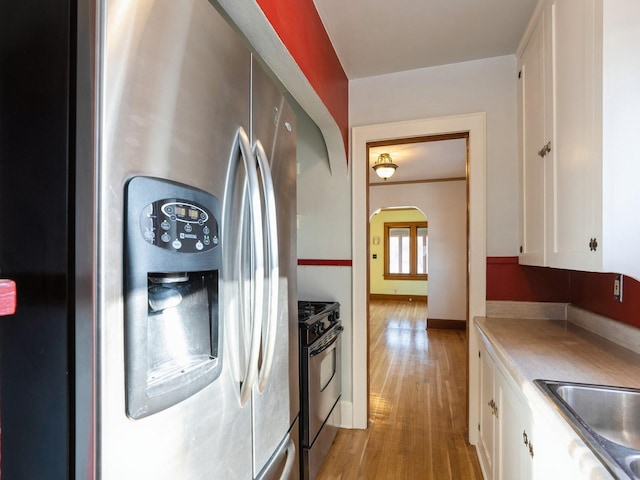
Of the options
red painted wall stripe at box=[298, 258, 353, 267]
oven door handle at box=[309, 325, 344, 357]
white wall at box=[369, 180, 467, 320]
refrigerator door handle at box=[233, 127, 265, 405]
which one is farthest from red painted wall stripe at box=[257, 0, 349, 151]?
white wall at box=[369, 180, 467, 320]

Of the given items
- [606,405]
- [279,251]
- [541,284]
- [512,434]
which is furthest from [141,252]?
[541,284]

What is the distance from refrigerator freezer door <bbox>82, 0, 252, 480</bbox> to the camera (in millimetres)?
509

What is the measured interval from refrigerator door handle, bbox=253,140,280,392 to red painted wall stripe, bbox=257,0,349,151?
0.51 m

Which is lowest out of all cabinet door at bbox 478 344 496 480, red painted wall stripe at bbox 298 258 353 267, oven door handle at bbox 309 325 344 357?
cabinet door at bbox 478 344 496 480

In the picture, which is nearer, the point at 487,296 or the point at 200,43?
the point at 200,43

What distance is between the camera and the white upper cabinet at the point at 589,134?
3.51 ft

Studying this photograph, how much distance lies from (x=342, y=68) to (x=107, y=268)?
7.17 ft

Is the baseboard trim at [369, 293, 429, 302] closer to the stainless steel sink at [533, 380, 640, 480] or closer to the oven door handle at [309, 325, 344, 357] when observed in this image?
the oven door handle at [309, 325, 344, 357]

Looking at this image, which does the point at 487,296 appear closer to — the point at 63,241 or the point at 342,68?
the point at 342,68

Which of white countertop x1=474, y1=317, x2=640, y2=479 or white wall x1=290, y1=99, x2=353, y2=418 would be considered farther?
white wall x1=290, y1=99, x2=353, y2=418

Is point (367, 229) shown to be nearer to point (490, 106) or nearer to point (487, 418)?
point (490, 106)

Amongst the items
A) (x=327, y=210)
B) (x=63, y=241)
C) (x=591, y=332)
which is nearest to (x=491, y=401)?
(x=591, y=332)

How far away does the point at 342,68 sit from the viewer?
225 centimetres

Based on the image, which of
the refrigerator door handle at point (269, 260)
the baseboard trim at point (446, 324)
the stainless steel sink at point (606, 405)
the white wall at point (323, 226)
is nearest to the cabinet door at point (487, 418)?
the stainless steel sink at point (606, 405)
